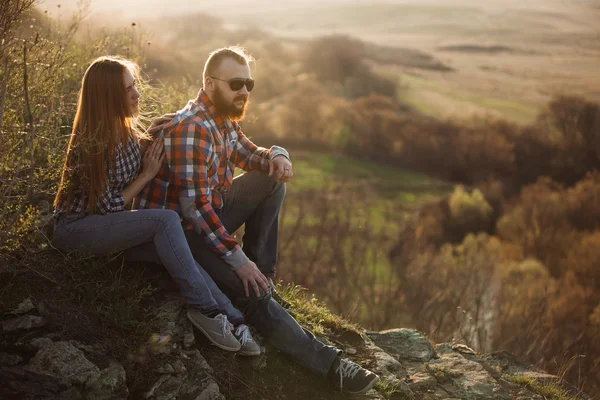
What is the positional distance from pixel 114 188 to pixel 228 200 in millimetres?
858

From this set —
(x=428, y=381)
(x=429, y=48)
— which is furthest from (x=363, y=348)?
(x=429, y=48)

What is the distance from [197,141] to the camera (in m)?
3.75

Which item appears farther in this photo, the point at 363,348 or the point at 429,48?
the point at 429,48

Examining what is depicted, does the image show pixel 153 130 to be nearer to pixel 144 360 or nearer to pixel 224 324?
pixel 224 324

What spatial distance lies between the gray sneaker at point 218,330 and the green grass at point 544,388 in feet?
9.23

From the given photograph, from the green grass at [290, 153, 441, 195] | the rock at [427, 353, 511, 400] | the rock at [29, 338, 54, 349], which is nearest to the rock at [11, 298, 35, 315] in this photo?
the rock at [29, 338, 54, 349]

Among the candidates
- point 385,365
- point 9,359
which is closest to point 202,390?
point 9,359

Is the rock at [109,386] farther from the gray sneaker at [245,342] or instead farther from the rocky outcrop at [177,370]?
the gray sneaker at [245,342]

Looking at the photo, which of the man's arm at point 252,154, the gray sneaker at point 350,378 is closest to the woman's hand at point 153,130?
the man's arm at point 252,154

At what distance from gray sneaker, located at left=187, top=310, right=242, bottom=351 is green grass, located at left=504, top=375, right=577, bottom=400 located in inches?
111

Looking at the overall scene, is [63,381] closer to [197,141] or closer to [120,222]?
[120,222]

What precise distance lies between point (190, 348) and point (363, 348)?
1636mm

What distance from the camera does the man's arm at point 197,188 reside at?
3.70 metres

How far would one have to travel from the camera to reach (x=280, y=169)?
4.15 metres
